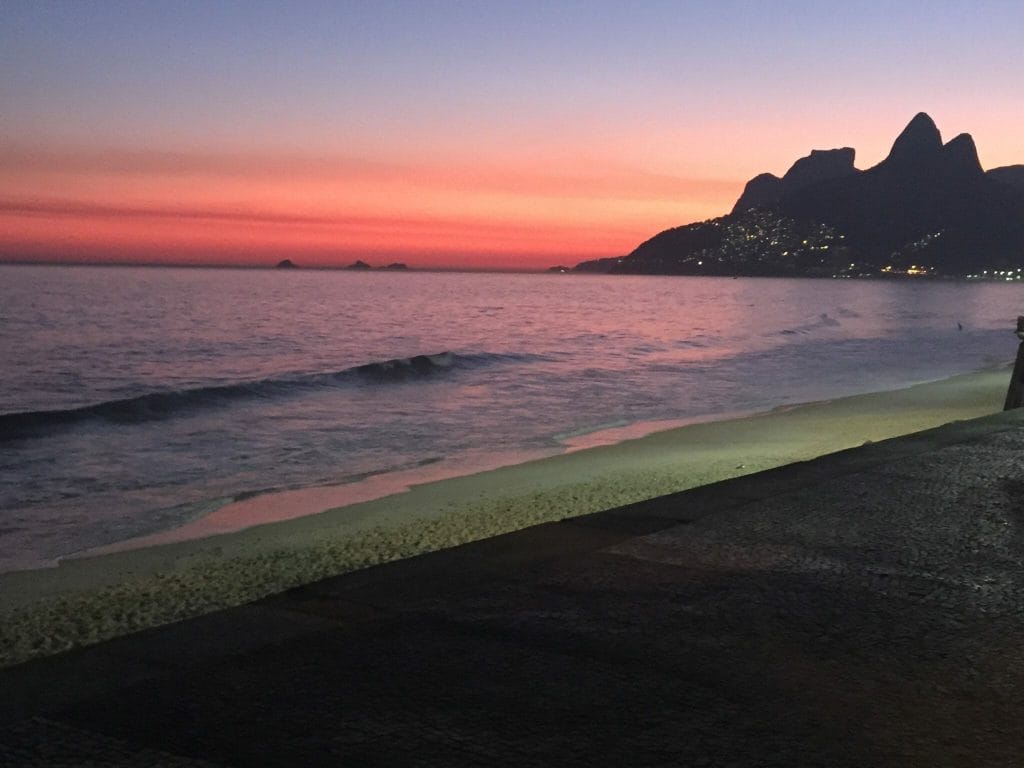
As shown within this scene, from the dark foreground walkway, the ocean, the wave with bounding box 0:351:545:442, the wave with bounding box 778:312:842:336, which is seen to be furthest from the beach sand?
the wave with bounding box 778:312:842:336

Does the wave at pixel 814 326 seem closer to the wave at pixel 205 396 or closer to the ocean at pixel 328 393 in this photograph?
the ocean at pixel 328 393

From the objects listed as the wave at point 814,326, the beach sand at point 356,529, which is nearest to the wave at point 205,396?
the beach sand at point 356,529

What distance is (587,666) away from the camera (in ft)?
12.4

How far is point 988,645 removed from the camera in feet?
13.4

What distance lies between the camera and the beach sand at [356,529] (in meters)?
7.10

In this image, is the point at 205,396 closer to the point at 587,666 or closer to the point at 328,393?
the point at 328,393

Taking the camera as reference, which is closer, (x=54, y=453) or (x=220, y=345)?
(x=54, y=453)

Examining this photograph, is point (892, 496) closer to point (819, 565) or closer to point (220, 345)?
point (819, 565)

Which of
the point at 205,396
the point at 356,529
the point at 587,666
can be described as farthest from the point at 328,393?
the point at 587,666

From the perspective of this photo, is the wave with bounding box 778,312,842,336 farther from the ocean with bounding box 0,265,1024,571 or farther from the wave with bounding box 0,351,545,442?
the wave with bounding box 0,351,545,442

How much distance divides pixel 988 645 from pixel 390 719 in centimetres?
239

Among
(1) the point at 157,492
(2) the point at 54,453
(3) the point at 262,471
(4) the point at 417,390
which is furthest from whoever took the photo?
(4) the point at 417,390

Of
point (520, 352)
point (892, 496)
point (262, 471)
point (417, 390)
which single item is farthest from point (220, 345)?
point (892, 496)

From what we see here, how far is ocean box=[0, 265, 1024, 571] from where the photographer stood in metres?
14.1
